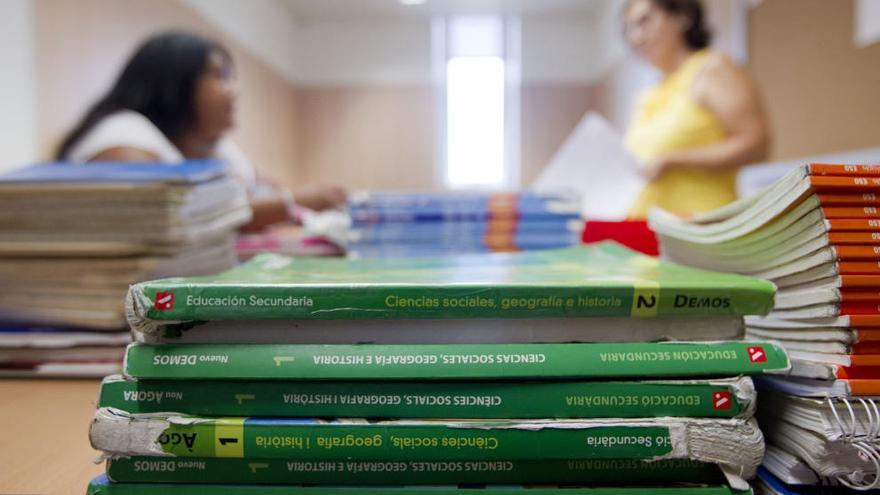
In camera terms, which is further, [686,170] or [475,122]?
[475,122]

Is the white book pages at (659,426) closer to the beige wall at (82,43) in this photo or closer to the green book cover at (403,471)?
the green book cover at (403,471)

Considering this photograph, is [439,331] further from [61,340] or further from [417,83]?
[417,83]

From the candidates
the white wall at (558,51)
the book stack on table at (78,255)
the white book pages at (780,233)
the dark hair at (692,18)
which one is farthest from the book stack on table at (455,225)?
the white wall at (558,51)

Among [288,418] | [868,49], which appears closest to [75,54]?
[288,418]

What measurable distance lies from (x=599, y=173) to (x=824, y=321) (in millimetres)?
1019

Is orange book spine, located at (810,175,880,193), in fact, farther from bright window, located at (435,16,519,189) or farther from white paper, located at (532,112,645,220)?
bright window, located at (435,16,519,189)

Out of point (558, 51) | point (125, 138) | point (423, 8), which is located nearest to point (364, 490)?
point (125, 138)

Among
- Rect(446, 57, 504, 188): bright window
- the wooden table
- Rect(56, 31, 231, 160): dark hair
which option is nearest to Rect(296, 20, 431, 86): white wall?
Rect(446, 57, 504, 188): bright window

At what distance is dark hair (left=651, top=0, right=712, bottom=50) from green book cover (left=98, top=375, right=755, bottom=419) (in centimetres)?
176

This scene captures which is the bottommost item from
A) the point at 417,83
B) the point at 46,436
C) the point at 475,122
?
the point at 46,436

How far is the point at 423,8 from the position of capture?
4.04 metres

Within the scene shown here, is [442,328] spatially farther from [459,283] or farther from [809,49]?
[809,49]

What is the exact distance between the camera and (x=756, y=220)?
352mm

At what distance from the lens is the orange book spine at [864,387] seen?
11.7 inches
